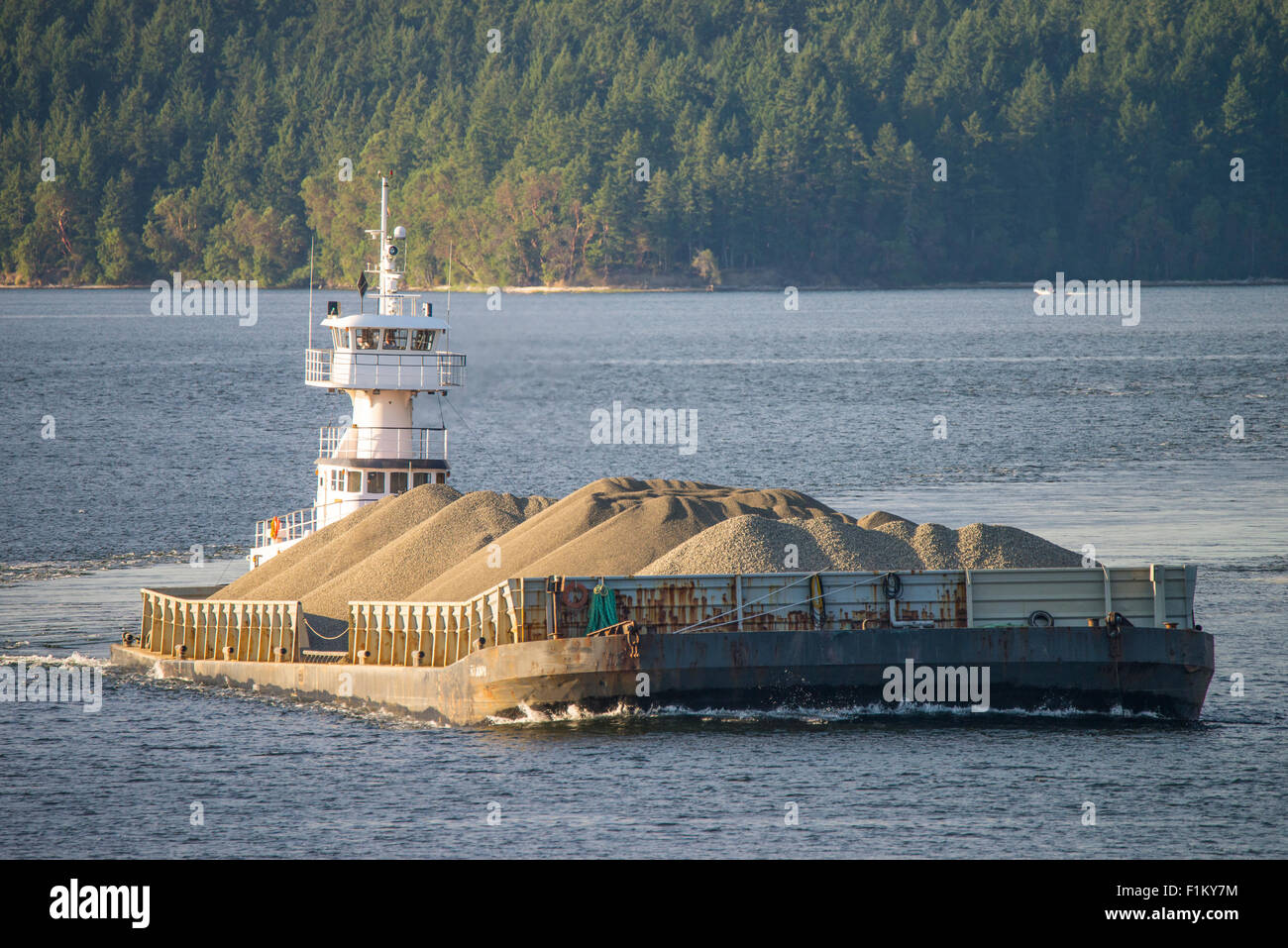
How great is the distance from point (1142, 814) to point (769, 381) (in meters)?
105

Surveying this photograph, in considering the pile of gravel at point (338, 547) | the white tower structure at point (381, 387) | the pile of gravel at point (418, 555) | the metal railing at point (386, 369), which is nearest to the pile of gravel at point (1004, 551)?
the pile of gravel at point (418, 555)

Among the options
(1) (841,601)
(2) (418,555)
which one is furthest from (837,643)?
(2) (418,555)

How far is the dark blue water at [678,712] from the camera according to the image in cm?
2755

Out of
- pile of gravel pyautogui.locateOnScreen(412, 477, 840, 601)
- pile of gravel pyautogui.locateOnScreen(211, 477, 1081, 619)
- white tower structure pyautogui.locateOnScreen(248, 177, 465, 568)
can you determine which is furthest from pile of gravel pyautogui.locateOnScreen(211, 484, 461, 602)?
pile of gravel pyautogui.locateOnScreen(412, 477, 840, 601)

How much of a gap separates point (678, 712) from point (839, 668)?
118 inches

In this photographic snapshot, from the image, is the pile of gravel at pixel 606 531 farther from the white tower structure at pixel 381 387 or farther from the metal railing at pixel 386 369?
the white tower structure at pixel 381 387

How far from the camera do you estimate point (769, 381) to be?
13175cm

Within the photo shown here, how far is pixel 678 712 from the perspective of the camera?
3297 centimetres

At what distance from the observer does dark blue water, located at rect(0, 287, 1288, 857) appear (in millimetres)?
27547

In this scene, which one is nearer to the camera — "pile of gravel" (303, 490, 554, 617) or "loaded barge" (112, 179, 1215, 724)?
"loaded barge" (112, 179, 1215, 724)

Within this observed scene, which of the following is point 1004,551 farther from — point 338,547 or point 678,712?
point 338,547

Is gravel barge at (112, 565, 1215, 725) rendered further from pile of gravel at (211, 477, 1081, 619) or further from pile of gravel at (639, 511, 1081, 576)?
pile of gravel at (211, 477, 1081, 619)

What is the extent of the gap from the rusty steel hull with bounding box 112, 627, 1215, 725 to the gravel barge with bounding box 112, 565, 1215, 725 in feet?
0.08
